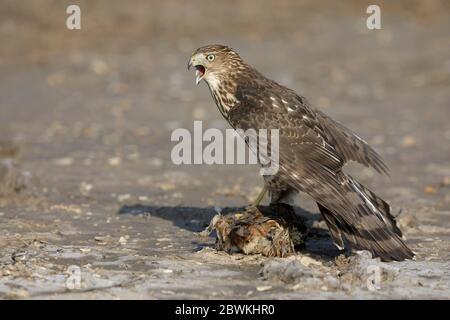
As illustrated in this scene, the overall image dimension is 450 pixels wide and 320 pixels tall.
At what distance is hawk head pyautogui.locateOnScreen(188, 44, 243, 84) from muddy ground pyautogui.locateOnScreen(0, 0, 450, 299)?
1.17 meters

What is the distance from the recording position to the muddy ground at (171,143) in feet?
19.5

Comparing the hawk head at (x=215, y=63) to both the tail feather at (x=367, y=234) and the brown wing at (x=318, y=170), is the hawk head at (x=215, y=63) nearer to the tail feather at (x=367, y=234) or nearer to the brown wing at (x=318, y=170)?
the brown wing at (x=318, y=170)

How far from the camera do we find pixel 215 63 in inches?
285

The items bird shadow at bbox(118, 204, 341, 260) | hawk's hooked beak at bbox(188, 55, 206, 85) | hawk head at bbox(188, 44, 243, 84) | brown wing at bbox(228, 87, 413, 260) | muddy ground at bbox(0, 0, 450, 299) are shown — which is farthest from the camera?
hawk's hooked beak at bbox(188, 55, 206, 85)

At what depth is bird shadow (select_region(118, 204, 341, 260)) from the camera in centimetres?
693

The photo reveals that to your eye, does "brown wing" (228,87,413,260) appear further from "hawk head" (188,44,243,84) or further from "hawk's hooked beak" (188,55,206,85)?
"hawk's hooked beak" (188,55,206,85)

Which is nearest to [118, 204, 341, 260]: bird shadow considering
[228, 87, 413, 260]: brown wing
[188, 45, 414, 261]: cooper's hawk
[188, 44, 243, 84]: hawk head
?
[188, 45, 414, 261]: cooper's hawk

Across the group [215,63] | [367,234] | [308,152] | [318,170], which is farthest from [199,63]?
[367,234]

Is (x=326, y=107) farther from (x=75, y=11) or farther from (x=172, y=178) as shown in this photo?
(x=75, y=11)

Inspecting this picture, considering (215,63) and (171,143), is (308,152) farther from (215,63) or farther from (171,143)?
(171,143)

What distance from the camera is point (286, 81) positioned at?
44.8 ft

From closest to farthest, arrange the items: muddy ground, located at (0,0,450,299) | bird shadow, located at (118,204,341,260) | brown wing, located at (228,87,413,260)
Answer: muddy ground, located at (0,0,450,299), brown wing, located at (228,87,413,260), bird shadow, located at (118,204,341,260)
